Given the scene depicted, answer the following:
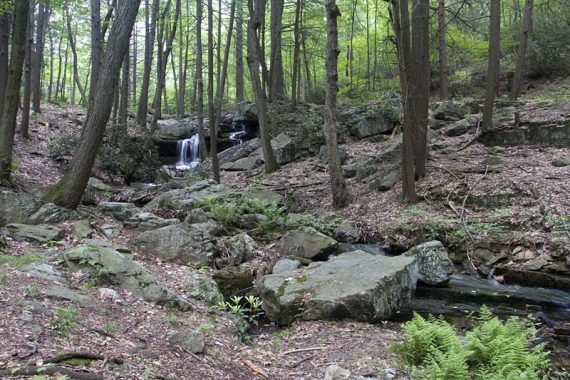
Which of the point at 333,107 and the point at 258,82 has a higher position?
the point at 258,82

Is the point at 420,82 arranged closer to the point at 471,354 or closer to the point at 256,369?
the point at 471,354

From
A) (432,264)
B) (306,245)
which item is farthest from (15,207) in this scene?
(432,264)

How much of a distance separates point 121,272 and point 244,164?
1358 cm

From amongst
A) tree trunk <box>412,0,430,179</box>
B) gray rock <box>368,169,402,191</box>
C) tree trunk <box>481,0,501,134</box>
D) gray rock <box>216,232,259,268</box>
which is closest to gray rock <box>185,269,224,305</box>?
gray rock <box>216,232,259,268</box>

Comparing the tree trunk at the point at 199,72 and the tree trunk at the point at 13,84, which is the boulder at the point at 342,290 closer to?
the tree trunk at the point at 13,84

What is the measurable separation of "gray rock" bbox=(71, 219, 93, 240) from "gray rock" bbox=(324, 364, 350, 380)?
17.4ft

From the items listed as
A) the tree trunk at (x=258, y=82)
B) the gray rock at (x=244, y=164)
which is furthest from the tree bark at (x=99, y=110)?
the gray rock at (x=244, y=164)

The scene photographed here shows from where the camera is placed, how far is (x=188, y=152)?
23359 millimetres

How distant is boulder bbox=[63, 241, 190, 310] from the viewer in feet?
20.4

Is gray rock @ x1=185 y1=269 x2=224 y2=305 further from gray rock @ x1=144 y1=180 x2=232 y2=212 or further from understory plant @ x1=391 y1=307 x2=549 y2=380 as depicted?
gray rock @ x1=144 y1=180 x2=232 y2=212

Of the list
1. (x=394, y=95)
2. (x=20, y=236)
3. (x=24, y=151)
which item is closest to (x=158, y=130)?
(x=24, y=151)

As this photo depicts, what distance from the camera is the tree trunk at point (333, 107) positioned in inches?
488

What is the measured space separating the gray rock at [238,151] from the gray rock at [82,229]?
39.4 ft

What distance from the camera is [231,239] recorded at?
398 inches
